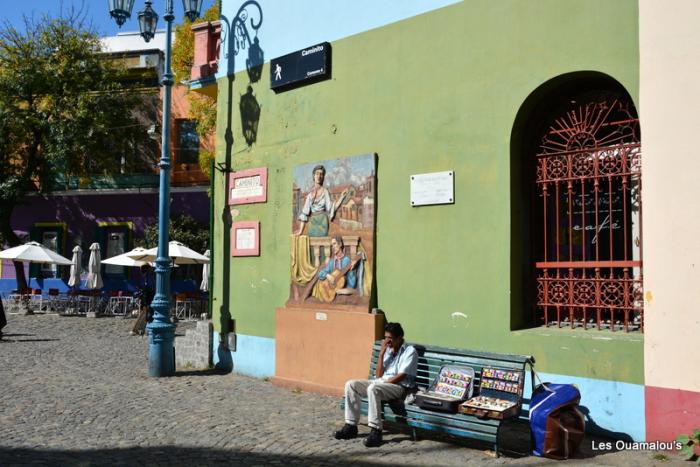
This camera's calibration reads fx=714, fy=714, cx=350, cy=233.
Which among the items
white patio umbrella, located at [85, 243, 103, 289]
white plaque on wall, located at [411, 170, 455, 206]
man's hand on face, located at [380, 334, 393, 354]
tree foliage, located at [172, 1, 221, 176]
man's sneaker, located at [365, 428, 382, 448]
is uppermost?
tree foliage, located at [172, 1, 221, 176]

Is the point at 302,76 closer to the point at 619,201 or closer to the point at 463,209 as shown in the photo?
the point at 463,209

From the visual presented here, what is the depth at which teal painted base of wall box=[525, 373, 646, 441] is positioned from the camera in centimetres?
671

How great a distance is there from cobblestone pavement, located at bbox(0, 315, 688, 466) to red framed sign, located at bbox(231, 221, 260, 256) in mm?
1992

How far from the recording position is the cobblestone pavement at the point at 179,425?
6449 mm

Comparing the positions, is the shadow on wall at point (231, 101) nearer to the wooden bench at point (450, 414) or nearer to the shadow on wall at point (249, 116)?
the shadow on wall at point (249, 116)

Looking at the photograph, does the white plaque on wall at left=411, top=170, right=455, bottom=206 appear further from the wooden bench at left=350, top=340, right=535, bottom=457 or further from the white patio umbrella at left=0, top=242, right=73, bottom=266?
the white patio umbrella at left=0, top=242, right=73, bottom=266

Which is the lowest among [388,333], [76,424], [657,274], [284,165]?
[76,424]

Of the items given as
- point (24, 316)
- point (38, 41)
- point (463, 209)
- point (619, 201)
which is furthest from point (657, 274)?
point (38, 41)

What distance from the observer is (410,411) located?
7086 millimetres

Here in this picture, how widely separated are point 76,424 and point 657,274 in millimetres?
6212

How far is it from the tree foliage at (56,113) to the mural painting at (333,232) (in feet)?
61.5

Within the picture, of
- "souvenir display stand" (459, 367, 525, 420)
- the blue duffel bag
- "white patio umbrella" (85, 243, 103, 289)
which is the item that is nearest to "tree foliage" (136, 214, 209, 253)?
"white patio umbrella" (85, 243, 103, 289)

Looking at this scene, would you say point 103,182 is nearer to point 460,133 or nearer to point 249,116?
point 249,116

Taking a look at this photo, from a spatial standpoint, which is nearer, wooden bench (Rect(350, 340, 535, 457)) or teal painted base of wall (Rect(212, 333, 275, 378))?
wooden bench (Rect(350, 340, 535, 457))
